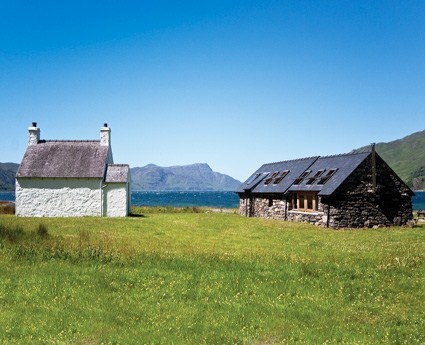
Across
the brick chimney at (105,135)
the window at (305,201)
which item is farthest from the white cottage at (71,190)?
the window at (305,201)

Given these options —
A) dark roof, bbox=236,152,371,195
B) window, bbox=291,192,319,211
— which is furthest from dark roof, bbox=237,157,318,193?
window, bbox=291,192,319,211

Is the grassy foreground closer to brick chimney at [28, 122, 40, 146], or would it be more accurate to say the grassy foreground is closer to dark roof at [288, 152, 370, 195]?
dark roof at [288, 152, 370, 195]

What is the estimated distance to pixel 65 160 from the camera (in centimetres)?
4769

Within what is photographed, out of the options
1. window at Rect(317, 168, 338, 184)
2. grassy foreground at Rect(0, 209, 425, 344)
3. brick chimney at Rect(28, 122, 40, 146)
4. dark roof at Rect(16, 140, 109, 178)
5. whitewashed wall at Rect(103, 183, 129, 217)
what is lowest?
grassy foreground at Rect(0, 209, 425, 344)

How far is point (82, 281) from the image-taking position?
14336 millimetres

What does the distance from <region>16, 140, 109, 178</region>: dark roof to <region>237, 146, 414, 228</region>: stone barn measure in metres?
20.9

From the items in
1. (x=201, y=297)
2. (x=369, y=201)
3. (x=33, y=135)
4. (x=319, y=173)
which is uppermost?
(x=33, y=135)

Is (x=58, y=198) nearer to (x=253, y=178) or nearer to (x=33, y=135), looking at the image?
(x=33, y=135)

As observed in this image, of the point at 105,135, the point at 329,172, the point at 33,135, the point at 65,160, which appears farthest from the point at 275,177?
the point at 33,135

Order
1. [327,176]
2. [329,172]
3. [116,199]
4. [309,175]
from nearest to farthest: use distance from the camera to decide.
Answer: [327,176] → [329,172] → [309,175] → [116,199]

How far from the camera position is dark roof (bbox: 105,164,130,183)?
45844mm

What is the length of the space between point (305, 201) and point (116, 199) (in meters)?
→ 20.5

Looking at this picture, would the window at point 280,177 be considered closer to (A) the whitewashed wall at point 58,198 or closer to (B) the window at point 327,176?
(B) the window at point 327,176

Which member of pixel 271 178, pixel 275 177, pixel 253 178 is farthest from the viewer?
pixel 253 178
